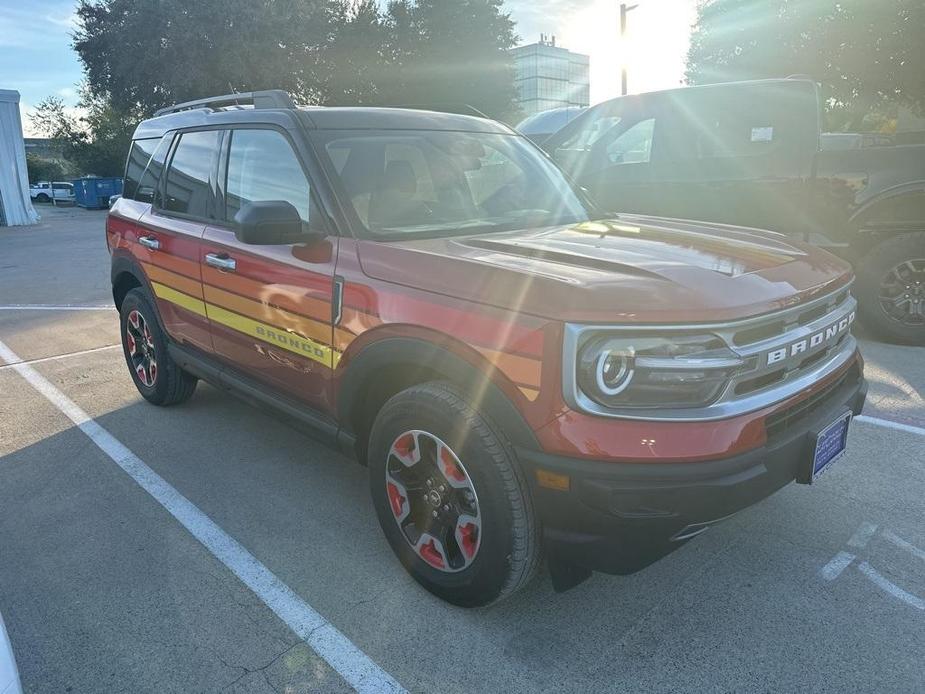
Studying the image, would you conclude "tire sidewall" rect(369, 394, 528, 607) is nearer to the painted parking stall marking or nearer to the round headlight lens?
the round headlight lens

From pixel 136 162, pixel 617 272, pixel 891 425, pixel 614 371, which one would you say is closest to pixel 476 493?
pixel 614 371

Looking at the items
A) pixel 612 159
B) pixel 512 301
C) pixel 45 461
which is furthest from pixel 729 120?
pixel 45 461

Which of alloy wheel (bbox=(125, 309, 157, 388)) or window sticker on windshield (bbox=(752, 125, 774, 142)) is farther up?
window sticker on windshield (bbox=(752, 125, 774, 142))

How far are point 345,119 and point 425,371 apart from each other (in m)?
1.41

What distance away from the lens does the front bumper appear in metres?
2.03

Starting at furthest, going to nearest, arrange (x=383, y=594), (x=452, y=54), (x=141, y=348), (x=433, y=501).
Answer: (x=452, y=54)
(x=141, y=348)
(x=383, y=594)
(x=433, y=501)

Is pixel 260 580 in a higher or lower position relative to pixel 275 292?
lower

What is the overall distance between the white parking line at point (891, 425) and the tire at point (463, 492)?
2799 mm

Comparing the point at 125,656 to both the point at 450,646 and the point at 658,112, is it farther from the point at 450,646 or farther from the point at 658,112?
the point at 658,112

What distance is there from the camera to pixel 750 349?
2154 millimetres

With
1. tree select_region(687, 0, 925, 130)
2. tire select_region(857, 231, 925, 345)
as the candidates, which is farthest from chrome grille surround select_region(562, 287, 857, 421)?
tree select_region(687, 0, 925, 130)

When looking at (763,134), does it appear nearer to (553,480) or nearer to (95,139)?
(553,480)

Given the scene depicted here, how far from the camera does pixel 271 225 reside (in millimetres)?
2762

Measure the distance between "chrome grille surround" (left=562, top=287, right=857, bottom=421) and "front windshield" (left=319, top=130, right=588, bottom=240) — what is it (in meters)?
1.15
